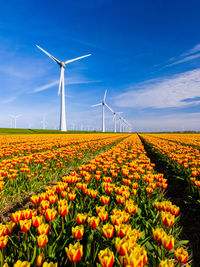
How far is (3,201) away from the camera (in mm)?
4320

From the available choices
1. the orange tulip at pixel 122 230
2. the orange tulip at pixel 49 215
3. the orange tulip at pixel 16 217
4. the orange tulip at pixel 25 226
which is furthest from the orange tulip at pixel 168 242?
the orange tulip at pixel 16 217

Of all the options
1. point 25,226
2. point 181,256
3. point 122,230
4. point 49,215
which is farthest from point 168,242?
point 25,226

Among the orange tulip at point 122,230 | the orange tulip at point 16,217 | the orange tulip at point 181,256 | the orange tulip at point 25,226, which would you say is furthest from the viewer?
the orange tulip at point 16,217

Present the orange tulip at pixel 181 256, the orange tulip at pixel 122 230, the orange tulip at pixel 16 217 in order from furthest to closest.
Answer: the orange tulip at pixel 16 217, the orange tulip at pixel 122 230, the orange tulip at pixel 181 256

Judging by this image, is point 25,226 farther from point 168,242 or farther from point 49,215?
point 168,242

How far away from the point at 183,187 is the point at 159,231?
4.81m

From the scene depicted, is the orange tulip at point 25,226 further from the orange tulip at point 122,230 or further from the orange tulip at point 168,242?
the orange tulip at point 168,242

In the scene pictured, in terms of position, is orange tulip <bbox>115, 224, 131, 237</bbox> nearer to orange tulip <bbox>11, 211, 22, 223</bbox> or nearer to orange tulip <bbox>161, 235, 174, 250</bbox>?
orange tulip <bbox>161, 235, 174, 250</bbox>

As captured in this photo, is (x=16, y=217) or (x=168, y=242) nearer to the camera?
(x=168, y=242)

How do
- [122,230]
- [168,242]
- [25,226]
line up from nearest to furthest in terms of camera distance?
[168,242] < [122,230] < [25,226]


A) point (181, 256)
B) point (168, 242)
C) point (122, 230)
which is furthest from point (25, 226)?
point (181, 256)

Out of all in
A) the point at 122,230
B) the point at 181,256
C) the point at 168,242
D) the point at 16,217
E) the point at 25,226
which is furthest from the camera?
the point at 16,217

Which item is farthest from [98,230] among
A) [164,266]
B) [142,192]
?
[142,192]

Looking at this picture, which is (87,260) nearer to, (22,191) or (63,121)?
(22,191)
